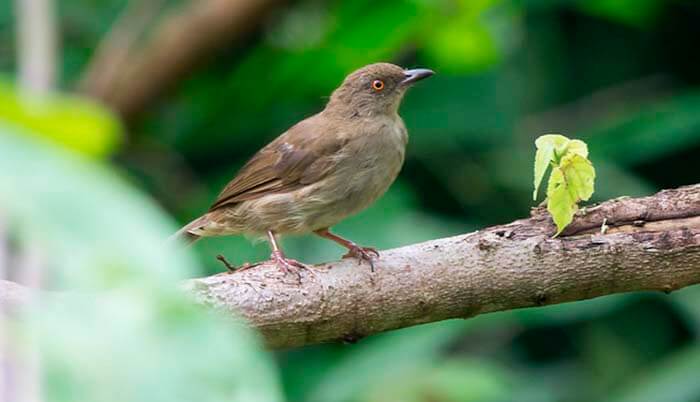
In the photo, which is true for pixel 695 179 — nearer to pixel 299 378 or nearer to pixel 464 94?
pixel 464 94

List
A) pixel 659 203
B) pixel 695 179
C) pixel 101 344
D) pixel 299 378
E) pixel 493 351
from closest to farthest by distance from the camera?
pixel 101 344 → pixel 659 203 → pixel 299 378 → pixel 493 351 → pixel 695 179

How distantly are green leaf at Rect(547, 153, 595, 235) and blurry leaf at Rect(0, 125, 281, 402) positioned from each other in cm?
220

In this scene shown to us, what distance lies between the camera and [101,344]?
0.83 metres

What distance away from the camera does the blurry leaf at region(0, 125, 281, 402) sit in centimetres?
81

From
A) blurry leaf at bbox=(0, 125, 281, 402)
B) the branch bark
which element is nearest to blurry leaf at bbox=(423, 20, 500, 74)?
the branch bark

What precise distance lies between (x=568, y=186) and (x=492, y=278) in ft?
1.21

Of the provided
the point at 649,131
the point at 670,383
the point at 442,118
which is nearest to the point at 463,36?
the point at 442,118

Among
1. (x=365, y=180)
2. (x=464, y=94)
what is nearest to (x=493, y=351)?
(x=464, y=94)

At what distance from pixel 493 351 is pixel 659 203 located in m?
3.80

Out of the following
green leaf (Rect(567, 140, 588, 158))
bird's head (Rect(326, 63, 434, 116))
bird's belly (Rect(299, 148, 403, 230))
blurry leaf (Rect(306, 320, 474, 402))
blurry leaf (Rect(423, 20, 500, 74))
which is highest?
blurry leaf (Rect(423, 20, 500, 74))

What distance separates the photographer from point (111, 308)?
2.79ft

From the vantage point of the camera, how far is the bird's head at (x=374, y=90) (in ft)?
17.6

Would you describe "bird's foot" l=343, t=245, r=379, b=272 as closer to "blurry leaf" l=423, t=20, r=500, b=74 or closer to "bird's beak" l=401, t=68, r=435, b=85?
"bird's beak" l=401, t=68, r=435, b=85

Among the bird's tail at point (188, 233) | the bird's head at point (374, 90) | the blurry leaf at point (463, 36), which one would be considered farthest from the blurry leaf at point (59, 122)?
the blurry leaf at point (463, 36)
